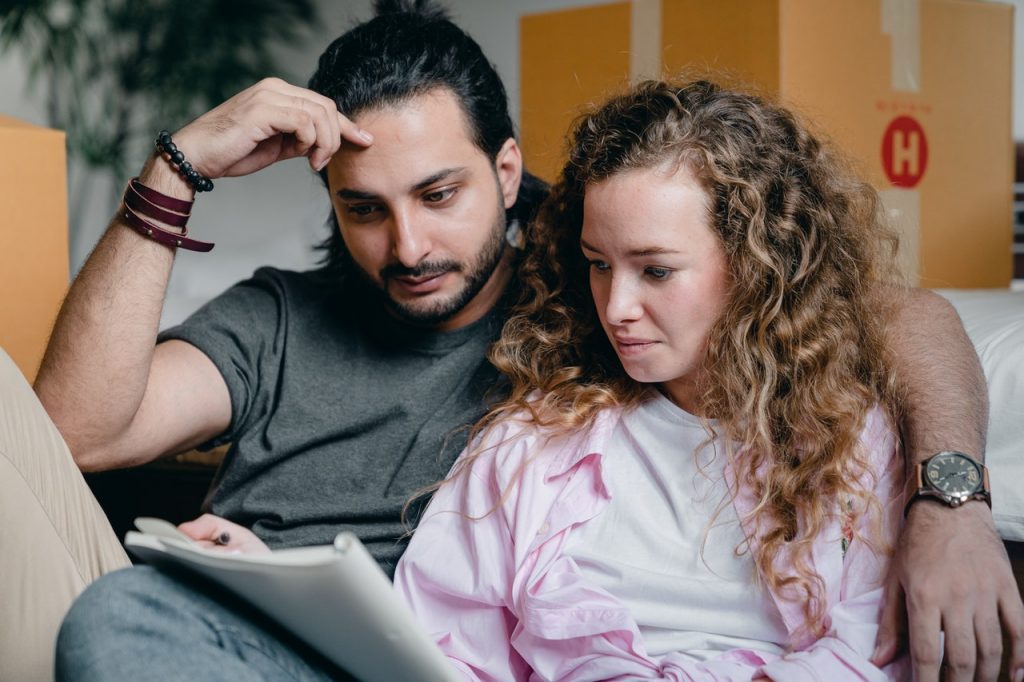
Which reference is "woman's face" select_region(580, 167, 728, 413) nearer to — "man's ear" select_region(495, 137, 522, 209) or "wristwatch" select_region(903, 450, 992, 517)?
"wristwatch" select_region(903, 450, 992, 517)

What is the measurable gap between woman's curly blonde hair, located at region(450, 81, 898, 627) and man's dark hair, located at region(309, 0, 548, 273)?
226 mm

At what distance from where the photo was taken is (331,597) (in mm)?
821

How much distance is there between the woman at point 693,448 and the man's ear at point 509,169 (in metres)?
0.25

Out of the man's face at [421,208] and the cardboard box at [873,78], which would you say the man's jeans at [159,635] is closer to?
the man's face at [421,208]

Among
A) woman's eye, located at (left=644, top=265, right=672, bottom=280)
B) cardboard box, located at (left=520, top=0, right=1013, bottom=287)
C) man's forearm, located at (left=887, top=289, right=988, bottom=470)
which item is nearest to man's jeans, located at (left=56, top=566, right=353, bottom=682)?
woman's eye, located at (left=644, top=265, right=672, bottom=280)

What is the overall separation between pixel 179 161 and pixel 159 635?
63 centimetres

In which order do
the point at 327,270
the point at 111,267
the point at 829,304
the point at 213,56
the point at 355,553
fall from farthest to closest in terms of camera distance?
the point at 213,56 → the point at 327,270 → the point at 111,267 → the point at 829,304 → the point at 355,553

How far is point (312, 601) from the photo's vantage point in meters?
0.84

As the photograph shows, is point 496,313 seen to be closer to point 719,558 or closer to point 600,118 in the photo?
point 600,118

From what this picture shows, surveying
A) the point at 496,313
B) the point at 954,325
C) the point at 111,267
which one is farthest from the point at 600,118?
the point at 111,267

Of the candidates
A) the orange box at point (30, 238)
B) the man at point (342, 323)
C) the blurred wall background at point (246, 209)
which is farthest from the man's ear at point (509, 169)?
the blurred wall background at point (246, 209)

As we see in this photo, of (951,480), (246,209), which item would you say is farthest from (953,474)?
(246,209)

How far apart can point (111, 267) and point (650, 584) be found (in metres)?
0.70

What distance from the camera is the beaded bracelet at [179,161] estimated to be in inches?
51.8
